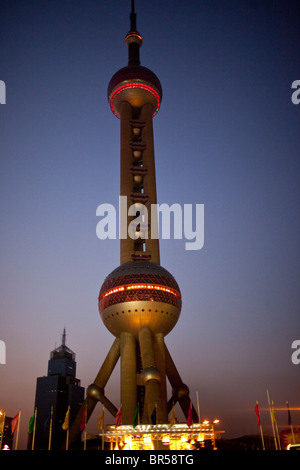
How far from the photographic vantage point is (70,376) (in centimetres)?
19375

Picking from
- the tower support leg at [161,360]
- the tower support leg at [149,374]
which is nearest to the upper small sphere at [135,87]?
the tower support leg at [149,374]

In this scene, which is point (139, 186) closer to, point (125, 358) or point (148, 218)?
point (148, 218)

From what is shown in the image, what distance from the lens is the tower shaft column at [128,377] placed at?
186 ft

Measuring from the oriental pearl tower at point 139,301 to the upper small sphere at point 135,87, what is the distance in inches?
7.9

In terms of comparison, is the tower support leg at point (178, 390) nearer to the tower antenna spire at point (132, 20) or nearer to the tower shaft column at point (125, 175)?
the tower shaft column at point (125, 175)

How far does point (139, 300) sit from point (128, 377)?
36.4 feet

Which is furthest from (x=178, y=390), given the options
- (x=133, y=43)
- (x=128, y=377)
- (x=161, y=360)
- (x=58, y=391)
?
(x=58, y=391)

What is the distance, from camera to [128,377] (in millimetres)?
58406

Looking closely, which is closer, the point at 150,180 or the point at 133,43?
the point at 150,180

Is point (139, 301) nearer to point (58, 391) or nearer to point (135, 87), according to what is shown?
point (135, 87)

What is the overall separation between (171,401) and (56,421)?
116704 mm

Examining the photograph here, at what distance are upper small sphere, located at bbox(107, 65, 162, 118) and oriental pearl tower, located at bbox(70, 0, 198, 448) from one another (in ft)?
0.66

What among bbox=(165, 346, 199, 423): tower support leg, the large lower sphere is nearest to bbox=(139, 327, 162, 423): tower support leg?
the large lower sphere
